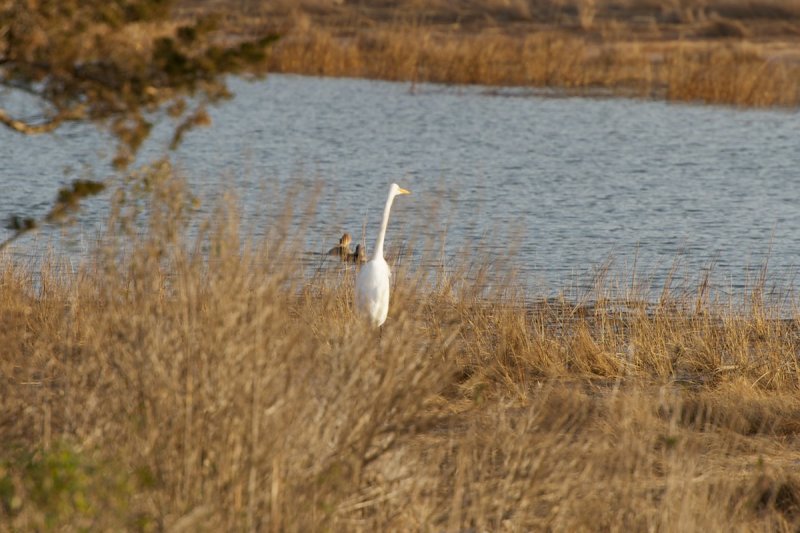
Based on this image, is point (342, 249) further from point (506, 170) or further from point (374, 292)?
point (506, 170)

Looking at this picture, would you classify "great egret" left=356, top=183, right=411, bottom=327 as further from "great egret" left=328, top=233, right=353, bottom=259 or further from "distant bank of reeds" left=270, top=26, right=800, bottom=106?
"distant bank of reeds" left=270, top=26, right=800, bottom=106

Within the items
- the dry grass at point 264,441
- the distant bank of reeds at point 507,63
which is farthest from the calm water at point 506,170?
the dry grass at point 264,441

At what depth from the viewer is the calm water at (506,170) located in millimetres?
12344

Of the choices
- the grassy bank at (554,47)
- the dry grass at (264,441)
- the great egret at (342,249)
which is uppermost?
the dry grass at (264,441)

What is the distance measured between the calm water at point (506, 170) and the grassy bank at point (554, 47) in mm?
545

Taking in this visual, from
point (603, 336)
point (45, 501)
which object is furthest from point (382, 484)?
point (603, 336)

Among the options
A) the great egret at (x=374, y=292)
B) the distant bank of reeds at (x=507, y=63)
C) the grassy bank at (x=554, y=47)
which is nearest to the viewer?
the great egret at (x=374, y=292)

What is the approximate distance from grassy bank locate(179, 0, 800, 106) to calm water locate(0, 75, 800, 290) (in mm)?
545

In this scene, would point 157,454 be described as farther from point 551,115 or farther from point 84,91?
point 551,115

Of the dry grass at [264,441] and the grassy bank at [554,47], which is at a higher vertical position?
the dry grass at [264,441]

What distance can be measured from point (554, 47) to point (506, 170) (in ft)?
30.7

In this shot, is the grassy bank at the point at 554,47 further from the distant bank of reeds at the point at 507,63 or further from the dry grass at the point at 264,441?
the dry grass at the point at 264,441

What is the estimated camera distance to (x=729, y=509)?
5.22 m

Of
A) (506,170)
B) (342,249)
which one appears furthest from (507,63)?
(342,249)
